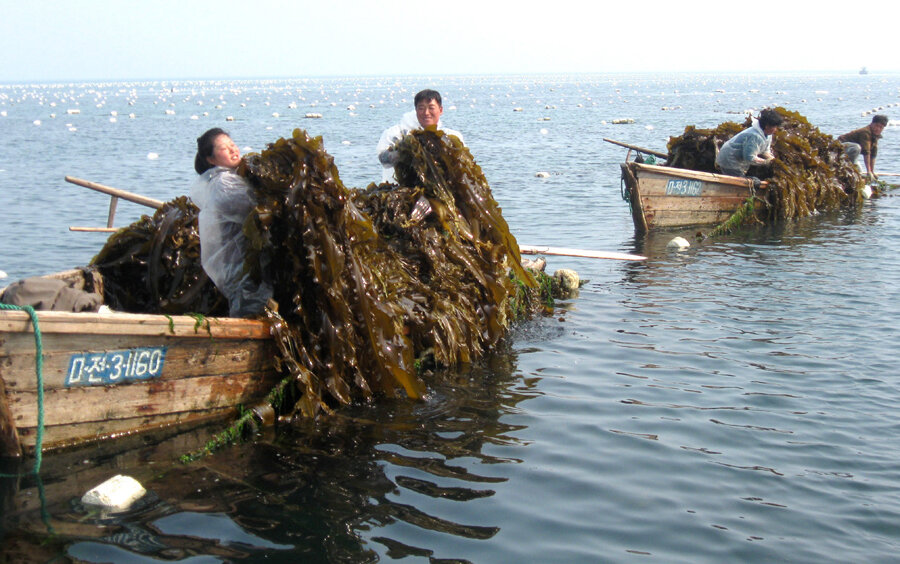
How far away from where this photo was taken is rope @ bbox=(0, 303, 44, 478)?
479 centimetres

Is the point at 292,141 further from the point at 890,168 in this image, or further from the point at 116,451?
the point at 890,168

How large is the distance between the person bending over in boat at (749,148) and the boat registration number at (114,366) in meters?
12.1

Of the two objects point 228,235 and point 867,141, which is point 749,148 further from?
point 228,235

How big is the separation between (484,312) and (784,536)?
395 cm

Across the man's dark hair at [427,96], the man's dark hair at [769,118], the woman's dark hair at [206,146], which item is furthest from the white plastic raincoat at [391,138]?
the man's dark hair at [769,118]

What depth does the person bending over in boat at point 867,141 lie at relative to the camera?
58.4 ft

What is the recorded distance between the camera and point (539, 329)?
884cm

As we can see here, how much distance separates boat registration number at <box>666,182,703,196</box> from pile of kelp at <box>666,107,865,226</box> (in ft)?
4.55

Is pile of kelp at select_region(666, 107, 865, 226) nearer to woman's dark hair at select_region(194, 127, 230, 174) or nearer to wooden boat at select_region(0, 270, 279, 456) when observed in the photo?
woman's dark hair at select_region(194, 127, 230, 174)

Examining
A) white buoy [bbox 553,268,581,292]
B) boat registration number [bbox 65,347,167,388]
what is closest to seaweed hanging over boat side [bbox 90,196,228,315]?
boat registration number [bbox 65,347,167,388]

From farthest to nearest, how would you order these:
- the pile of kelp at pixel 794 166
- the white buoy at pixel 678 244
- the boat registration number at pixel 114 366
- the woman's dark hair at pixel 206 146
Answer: the pile of kelp at pixel 794 166
the white buoy at pixel 678 244
the woman's dark hair at pixel 206 146
the boat registration number at pixel 114 366

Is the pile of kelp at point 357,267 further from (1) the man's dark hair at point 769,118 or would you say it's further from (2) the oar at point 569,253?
(1) the man's dark hair at point 769,118

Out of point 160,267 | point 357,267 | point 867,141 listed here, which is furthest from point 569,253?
point 867,141

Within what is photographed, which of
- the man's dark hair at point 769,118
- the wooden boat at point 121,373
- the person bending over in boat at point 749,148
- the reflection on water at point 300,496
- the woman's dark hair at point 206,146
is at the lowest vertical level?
the reflection on water at point 300,496
